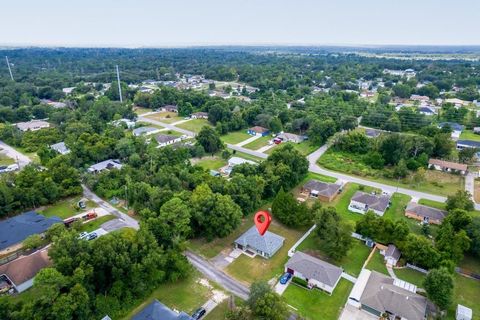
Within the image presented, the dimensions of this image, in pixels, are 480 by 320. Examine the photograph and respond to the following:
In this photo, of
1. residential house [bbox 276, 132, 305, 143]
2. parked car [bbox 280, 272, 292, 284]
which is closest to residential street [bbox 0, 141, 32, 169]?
parked car [bbox 280, 272, 292, 284]

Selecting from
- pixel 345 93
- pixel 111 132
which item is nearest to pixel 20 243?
pixel 111 132

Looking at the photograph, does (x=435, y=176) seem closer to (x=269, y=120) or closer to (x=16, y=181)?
(x=269, y=120)

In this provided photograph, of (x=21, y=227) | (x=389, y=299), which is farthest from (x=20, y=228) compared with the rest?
(x=389, y=299)

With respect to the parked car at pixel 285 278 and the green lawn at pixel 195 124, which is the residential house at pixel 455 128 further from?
the parked car at pixel 285 278

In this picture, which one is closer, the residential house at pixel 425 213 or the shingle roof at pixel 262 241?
the shingle roof at pixel 262 241

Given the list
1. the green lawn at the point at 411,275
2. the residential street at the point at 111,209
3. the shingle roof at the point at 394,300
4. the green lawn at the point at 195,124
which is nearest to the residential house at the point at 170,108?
the green lawn at the point at 195,124

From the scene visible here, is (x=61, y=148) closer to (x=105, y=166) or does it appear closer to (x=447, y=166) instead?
(x=105, y=166)
